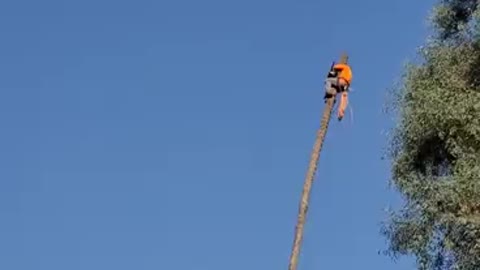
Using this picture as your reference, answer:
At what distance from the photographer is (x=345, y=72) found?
1288 centimetres

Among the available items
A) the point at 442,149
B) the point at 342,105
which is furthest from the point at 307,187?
the point at 442,149

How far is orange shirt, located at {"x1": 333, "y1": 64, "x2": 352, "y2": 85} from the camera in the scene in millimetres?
12836

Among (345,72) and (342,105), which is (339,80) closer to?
(345,72)

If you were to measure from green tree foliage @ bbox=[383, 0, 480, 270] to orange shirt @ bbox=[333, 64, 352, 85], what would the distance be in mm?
4314

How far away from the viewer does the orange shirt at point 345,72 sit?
12.8m

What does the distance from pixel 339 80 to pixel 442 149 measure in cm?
598

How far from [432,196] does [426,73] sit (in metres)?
2.78

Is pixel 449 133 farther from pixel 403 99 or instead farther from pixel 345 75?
pixel 345 75

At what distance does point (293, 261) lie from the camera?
12117 mm

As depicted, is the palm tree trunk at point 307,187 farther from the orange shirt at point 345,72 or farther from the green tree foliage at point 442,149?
the green tree foliage at point 442,149

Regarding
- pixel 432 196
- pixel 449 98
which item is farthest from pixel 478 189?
pixel 449 98

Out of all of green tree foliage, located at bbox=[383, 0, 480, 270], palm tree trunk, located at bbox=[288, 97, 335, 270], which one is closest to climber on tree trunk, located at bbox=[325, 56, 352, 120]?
palm tree trunk, located at bbox=[288, 97, 335, 270]

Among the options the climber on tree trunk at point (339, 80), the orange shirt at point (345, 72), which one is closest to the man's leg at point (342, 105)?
the climber on tree trunk at point (339, 80)

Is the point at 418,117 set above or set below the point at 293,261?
above
